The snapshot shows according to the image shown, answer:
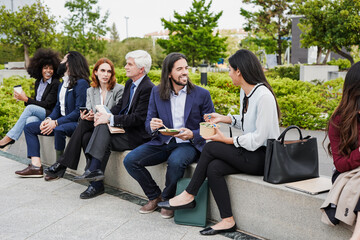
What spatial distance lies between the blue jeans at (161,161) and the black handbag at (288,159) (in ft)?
2.85

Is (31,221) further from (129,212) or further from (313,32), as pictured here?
(313,32)

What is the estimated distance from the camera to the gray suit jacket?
504 centimetres

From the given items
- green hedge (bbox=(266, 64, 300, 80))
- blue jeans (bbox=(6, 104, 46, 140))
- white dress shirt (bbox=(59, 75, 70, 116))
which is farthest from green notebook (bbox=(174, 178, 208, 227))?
green hedge (bbox=(266, 64, 300, 80))

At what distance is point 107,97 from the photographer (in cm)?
506

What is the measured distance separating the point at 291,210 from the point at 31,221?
Answer: 2568 mm

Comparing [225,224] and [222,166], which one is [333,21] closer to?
[222,166]

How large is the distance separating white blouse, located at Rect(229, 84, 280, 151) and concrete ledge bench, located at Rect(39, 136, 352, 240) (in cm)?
34

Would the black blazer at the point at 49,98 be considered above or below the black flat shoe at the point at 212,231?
above

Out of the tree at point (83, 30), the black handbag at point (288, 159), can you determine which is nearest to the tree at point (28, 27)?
the tree at point (83, 30)

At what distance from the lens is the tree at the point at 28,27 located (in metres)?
24.6

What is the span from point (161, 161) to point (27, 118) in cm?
275

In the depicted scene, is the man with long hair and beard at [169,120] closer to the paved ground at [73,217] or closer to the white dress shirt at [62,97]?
the paved ground at [73,217]

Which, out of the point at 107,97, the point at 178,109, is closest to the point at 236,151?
the point at 178,109

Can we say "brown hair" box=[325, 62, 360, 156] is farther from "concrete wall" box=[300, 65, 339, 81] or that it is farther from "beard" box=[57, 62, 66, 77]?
"concrete wall" box=[300, 65, 339, 81]
